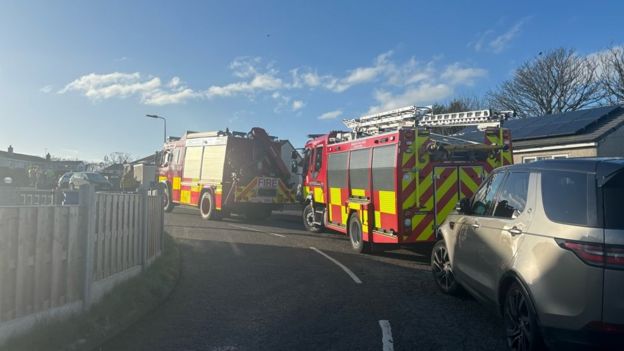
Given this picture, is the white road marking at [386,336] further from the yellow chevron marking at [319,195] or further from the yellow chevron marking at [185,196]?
the yellow chevron marking at [185,196]

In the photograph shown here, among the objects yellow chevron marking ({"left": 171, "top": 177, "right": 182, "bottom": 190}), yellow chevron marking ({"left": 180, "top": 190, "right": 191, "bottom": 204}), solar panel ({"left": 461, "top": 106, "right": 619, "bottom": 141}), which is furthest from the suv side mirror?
yellow chevron marking ({"left": 171, "top": 177, "right": 182, "bottom": 190})

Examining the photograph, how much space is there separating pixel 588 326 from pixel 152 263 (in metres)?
6.98

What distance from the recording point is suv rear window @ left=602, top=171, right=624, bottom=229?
3.84 meters

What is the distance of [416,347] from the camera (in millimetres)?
5164

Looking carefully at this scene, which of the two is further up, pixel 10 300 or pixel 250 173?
pixel 250 173

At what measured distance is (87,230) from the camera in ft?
19.1

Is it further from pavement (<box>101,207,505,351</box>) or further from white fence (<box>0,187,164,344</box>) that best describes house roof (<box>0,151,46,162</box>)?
white fence (<box>0,187,164,344</box>)

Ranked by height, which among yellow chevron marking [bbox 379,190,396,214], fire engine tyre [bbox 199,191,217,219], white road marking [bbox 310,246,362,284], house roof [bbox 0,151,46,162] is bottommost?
white road marking [bbox 310,246,362,284]

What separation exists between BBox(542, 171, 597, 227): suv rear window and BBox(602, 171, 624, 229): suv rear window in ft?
0.27

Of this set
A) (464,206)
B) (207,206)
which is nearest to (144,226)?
(464,206)

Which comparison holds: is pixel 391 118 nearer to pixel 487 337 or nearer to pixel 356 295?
pixel 356 295

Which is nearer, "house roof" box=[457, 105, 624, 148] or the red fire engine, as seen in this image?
the red fire engine

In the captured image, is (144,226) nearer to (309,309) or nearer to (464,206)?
(309,309)

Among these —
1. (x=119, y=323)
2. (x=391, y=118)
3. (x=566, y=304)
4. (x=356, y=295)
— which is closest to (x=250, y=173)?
(x=391, y=118)
